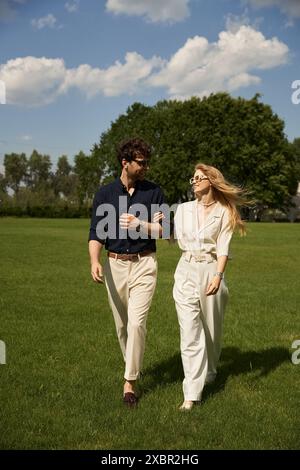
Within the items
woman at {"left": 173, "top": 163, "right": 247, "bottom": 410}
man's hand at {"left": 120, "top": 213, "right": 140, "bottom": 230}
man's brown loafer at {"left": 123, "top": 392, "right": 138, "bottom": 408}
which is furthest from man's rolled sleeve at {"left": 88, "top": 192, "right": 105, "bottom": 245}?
man's brown loafer at {"left": 123, "top": 392, "right": 138, "bottom": 408}

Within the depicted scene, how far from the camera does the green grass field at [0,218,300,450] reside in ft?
16.1

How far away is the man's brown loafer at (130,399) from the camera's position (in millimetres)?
5613

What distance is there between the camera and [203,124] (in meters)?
62.4

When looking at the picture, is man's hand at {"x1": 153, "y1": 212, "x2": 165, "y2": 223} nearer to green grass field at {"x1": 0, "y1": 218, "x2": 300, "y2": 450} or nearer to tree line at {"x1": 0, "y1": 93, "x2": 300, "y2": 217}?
green grass field at {"x1": 0, "y1": 218, "x2": 300, "y2": 450}

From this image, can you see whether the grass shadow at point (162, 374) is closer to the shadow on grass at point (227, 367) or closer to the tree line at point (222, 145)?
the shadow on grass at point (227, 367)

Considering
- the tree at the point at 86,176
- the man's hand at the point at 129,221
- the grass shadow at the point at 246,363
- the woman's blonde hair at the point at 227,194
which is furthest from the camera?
the tree at the point at 86,176

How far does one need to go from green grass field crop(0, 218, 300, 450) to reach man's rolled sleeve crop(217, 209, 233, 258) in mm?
1624

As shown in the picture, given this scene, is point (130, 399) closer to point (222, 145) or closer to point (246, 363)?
point (246, 363)

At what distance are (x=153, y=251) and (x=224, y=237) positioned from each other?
0.82 m

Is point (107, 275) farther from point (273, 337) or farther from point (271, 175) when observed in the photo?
point (271, 175)

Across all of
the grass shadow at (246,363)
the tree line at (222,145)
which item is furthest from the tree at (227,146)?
the grass shadow at (246,363)

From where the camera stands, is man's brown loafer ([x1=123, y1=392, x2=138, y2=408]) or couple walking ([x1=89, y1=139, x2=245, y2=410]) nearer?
man's brown loafer ([x1=123, y1=392, x2=138, y2=408])

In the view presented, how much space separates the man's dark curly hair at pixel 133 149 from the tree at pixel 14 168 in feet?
458
